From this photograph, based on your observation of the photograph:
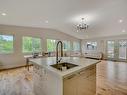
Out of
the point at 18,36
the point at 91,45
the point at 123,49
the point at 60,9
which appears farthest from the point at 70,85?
the point at 91,45

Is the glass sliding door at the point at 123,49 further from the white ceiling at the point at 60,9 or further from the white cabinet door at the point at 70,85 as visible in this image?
the white cabinet door at the point at 70,85

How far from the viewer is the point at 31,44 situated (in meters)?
6.45

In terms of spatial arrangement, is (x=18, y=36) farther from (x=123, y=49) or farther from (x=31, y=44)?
(x=123, y=49)

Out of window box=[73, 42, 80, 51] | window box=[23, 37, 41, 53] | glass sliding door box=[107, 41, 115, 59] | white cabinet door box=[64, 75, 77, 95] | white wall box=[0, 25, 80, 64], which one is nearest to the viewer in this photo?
white cabinet door box=[64, 75, 77, 95]

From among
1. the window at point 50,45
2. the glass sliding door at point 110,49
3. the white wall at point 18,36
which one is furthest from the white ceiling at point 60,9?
the glass sliding door at point 110,49

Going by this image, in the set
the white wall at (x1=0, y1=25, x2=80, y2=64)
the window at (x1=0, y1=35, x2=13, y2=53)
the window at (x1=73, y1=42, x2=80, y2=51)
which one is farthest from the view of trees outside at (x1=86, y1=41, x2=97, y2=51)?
the window at (x1=0, y1=35, x2=13, y2=53)

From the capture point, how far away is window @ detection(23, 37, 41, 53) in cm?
612

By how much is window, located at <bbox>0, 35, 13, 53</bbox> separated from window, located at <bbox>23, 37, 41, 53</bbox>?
0.83 m

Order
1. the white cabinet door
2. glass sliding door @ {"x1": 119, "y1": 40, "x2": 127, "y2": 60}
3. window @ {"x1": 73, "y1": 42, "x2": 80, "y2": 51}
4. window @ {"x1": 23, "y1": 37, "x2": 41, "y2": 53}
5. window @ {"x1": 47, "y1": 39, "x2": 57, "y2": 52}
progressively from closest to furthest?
Answer: the white cabinet door
window @ {"x1": 23, "y1": 37, "x2": 41, "y2": 53}
window @ {"x1": 47, "y1": 39, "x2": 57, "y2": 52}
glass sliding door @ {"x1": 119, "y1": 40, "x2": 127, "y2": 60}
window @ {"x1": 73, "y1": 42, "x2": 80, "y2": 51}

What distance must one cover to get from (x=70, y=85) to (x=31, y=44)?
567cm

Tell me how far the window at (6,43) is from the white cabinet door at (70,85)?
5.30 m

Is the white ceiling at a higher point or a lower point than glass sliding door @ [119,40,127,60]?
higher

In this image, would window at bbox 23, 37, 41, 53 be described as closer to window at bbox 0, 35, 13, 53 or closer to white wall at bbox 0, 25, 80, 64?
white wall at bbox 0, 25, 80, 64

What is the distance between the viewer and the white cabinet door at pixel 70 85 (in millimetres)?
1318
